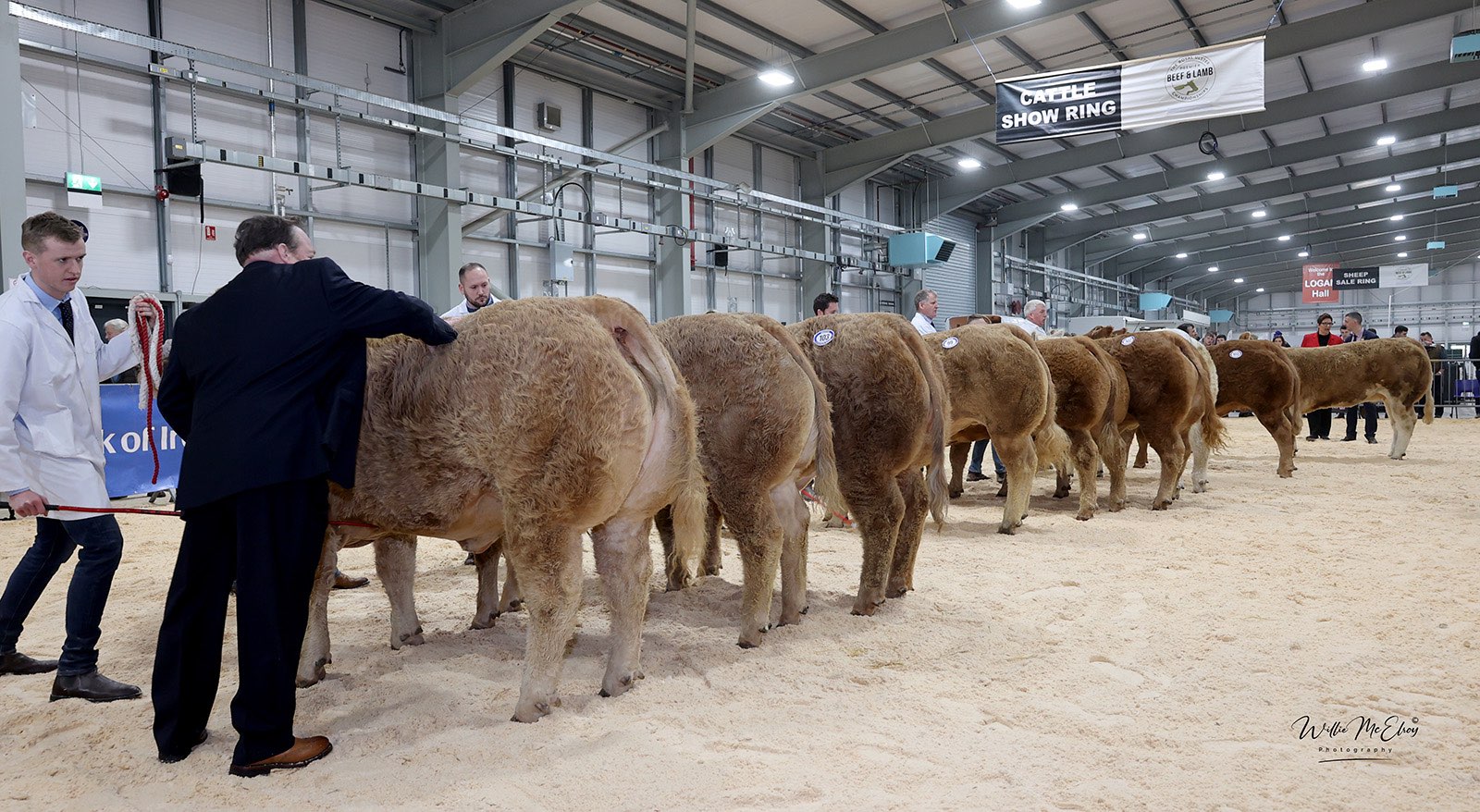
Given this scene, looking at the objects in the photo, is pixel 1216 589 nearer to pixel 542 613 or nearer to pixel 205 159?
pixel 542 613

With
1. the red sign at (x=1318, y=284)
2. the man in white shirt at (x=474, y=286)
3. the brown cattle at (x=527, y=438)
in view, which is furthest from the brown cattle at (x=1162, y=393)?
the red sign at (x=1318, y=284)

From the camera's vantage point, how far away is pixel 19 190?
908 centimetres

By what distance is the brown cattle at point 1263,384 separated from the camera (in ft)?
35.1

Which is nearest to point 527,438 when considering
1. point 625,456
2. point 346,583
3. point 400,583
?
point 625,456

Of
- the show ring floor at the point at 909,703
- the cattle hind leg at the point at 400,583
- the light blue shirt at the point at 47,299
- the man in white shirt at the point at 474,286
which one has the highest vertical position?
the man in white shirt at the point at 474,286

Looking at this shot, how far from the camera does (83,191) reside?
10461 millimetres

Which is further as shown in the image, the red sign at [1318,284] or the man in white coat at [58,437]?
the red sign at [1318,284]

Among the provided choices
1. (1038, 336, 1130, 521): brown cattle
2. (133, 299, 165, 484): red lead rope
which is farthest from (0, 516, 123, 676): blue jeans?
(1038, 336, 1130, 521): brown cattle

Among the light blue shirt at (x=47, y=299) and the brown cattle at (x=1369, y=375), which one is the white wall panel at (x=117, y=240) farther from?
the brown cattle at (x=1369, y=375)

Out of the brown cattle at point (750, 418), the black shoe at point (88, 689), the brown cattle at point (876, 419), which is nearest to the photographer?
the black shoe at point (88, 689)

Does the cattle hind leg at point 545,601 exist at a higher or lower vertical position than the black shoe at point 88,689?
higher

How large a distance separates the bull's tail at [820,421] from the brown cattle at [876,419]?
0.22 m

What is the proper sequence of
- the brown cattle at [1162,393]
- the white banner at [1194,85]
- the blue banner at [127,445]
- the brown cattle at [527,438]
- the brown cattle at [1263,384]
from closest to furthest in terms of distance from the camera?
the brown cattle at [527,438] → the brown cattle at [1162,393] → the blue banner at [127,445] → the brown cattle at [1263,384] → the white banner at [1194,85]

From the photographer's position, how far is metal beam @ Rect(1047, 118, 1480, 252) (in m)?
22.7
